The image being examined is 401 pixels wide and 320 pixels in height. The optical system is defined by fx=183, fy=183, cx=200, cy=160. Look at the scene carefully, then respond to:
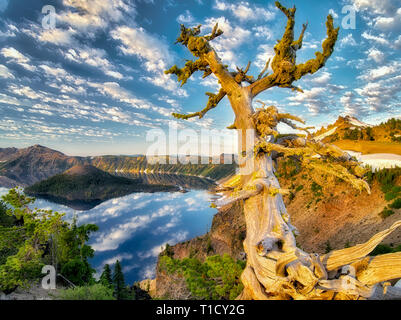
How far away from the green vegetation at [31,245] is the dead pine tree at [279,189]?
28.6 feet

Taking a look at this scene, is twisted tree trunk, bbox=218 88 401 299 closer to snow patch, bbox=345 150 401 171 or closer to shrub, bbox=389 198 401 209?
shrub, bbox=389 198 401 209

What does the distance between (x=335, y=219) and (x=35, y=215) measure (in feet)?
70.9

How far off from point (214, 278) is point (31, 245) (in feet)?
31.6

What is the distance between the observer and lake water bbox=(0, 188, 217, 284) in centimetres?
5269

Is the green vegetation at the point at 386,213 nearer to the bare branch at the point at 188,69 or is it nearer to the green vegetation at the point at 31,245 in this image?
the bare branch at the point at 188,69

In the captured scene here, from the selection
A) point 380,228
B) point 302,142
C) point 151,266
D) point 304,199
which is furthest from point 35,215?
point 151,266

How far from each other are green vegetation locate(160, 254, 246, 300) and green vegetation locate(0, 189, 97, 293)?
6404 millimetres

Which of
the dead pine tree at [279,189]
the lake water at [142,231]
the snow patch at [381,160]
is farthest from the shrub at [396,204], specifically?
the lake water at [142,231]

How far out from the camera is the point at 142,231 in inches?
2820

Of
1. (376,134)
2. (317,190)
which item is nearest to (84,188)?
(317,190)

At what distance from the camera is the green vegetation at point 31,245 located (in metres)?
7.17

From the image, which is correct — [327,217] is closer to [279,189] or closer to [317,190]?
[317,190]

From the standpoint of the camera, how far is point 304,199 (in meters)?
21.8
